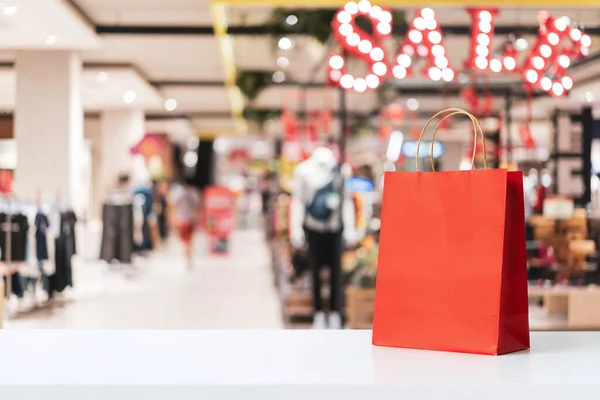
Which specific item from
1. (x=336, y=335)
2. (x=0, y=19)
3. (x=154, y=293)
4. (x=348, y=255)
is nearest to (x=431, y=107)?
(x=154, y=293)

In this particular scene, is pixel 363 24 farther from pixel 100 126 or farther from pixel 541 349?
pixel 541 349

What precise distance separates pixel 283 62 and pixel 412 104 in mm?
5001

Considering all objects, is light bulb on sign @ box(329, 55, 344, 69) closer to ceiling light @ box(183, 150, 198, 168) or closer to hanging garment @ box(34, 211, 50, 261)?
hanging garment @ box(34, 211, 50, 261)

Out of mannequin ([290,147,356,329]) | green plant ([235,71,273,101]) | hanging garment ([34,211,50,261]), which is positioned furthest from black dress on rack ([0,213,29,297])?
green plant ([235,71,273,101])

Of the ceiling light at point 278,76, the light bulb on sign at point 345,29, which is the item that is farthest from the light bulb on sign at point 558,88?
the ceiling light at point 278,76

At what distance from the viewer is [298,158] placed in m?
13.7

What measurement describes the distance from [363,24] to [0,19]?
2.59 metres

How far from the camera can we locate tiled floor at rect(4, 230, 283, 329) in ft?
24.9

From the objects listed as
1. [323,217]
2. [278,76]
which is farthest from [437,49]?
[278,76]

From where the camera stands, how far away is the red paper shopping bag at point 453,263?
5.67 feet

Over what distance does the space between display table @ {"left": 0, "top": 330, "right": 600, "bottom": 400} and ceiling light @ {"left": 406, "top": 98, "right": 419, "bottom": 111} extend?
13.5 metres

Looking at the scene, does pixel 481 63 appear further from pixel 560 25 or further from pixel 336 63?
pixel 336 63

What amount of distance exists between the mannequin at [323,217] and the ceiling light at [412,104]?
27.0 feet

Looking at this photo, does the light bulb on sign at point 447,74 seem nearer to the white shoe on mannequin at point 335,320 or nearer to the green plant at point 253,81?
the white shoe on mannequin at point 335,320
